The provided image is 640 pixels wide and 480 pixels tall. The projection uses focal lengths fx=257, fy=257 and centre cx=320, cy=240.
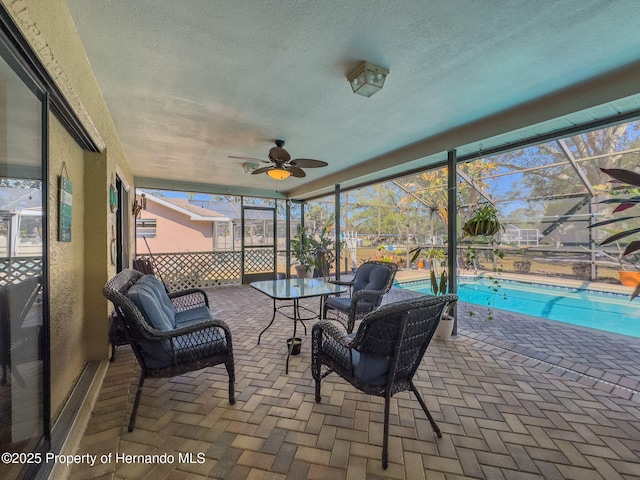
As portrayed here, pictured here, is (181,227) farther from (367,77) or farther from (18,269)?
(367,77)

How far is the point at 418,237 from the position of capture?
759 centimetres

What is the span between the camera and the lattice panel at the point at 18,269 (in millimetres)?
1047

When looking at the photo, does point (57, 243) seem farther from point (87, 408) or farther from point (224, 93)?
point (224, 93)

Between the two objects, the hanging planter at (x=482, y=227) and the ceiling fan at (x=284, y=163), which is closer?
the hanging planter at (x=482, y=227)

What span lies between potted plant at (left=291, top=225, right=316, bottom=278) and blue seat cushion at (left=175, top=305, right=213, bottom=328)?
4.13 m

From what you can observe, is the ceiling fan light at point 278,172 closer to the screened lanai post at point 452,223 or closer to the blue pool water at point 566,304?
the screened lanai post at point 452,223

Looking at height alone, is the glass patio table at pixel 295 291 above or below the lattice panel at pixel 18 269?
below

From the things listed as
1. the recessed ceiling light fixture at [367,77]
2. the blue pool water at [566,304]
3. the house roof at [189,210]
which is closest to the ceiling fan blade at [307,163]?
the recessed ceiling light fixture at [367,77]

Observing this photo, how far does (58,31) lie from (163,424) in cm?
239

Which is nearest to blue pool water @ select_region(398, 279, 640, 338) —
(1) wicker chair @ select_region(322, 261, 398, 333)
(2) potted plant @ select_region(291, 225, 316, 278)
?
(1) wicker chair @ select_region(322, 261, 398, 333)

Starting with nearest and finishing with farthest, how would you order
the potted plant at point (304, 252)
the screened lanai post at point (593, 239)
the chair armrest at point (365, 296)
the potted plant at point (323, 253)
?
1. the chair armrest at point (365, 296)
2. the screened lanai post at point (593, 239)
3. the potted plant at point (323, 253)
4. the potted plant at point (304, 252)

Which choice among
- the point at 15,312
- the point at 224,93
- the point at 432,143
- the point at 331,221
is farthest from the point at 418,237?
the point at 15,312

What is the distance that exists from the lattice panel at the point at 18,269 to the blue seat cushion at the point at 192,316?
137 centimetres

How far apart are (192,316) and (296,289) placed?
3.69 feet
